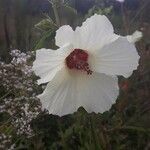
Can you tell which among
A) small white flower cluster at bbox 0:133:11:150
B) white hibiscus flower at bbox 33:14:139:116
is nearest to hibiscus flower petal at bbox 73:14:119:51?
white hibiscus flower at bbox 33:14:139:116

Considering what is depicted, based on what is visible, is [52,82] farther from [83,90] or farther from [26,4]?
[26,4]

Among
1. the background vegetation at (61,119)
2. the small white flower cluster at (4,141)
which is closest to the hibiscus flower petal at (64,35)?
the background vegetation at (61,119)

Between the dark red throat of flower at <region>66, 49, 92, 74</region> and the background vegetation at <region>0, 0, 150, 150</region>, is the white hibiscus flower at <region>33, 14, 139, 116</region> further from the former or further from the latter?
the background vegetation at <region>0, 0, 150, 150</region>

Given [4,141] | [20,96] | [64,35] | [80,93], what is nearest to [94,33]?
[64,35]

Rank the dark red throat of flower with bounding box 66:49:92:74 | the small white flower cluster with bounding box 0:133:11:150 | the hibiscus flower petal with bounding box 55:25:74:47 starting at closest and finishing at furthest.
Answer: the hibiscus flower petal with bounding box 55:25:74:47 < the dark red throat of flower with bounding box 66:49:92:74 < the small white flower cluster with bounding box 0:133:11:150

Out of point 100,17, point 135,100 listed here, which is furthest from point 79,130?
point 100,17

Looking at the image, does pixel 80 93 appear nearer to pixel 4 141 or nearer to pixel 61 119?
pixel 4 141

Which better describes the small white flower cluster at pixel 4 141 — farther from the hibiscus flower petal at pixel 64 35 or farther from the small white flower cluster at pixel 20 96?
the hibiscus flower petal at pixel 64 35
